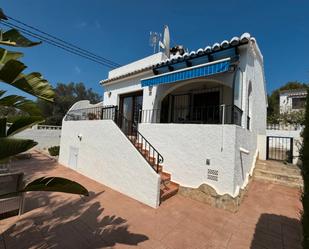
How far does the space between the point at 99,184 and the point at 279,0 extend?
16.3 meters

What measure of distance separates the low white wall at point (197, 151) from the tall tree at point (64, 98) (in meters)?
32.8

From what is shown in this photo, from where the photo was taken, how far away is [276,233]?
245 inches

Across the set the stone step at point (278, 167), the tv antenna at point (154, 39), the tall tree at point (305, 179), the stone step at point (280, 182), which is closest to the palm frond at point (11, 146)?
the tall tree at point (305, 179)

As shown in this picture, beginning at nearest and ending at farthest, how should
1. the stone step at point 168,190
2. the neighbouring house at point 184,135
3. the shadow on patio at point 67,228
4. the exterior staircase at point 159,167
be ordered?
the shadow on patio at point 67,228 → the neighbouring house at point 184,135 → the stone step at point 168,190 → the exterior staircase at point 159,167

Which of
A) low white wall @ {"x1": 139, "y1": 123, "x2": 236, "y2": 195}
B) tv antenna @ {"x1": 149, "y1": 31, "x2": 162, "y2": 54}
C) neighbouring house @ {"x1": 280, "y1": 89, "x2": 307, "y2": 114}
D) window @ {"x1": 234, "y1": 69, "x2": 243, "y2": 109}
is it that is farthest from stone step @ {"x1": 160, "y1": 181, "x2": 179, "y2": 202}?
neighbouring house @ {"x1": 280, "y1": 89, "x2": 307, "y2": 114}

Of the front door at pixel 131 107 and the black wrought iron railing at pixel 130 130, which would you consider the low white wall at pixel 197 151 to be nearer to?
the black wrought iron railing at pixel 130 130

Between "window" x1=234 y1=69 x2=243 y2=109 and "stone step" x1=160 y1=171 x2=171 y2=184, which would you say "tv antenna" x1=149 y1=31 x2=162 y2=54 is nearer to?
"window" x1=234 y1=69 x2=243 y2=109

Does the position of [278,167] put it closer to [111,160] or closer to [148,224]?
[148,224]

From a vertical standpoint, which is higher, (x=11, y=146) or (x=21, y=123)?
(x=21, y=123)

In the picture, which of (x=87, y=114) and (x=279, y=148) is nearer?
(x=87, y=114)

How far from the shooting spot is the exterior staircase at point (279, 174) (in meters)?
10.4

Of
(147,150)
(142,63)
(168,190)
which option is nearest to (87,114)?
(142,63)

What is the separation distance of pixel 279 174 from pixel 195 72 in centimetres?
853

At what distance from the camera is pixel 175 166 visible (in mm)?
9797
